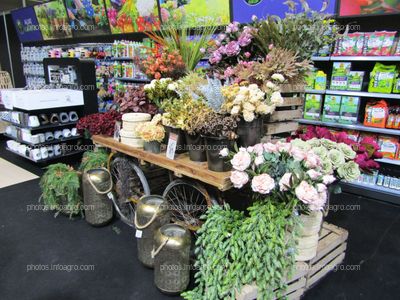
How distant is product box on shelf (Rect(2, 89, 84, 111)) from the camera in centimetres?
398

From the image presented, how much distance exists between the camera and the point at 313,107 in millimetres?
3811

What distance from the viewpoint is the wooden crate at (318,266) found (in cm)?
183

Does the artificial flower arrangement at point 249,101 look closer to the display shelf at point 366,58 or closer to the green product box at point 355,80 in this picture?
the display shelf at point 366,58

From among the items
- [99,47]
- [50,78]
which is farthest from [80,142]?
[99,47]

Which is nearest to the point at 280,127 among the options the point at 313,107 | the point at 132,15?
the point at 313,107

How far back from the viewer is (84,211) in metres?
3.03

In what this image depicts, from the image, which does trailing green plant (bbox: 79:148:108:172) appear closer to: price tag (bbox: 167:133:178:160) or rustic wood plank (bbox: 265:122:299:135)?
price tag (bbox: 167:133:178:160)

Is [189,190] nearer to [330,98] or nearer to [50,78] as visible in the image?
[330,98]

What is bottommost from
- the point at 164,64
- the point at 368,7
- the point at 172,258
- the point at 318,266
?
the point at 318,266

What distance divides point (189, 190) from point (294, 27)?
138cm

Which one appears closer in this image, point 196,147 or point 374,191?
point 196,147

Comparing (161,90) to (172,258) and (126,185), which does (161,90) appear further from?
(172,258)

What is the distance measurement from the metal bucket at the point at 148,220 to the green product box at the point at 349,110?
2.53 meters

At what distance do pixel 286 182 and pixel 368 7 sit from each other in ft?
8.39
